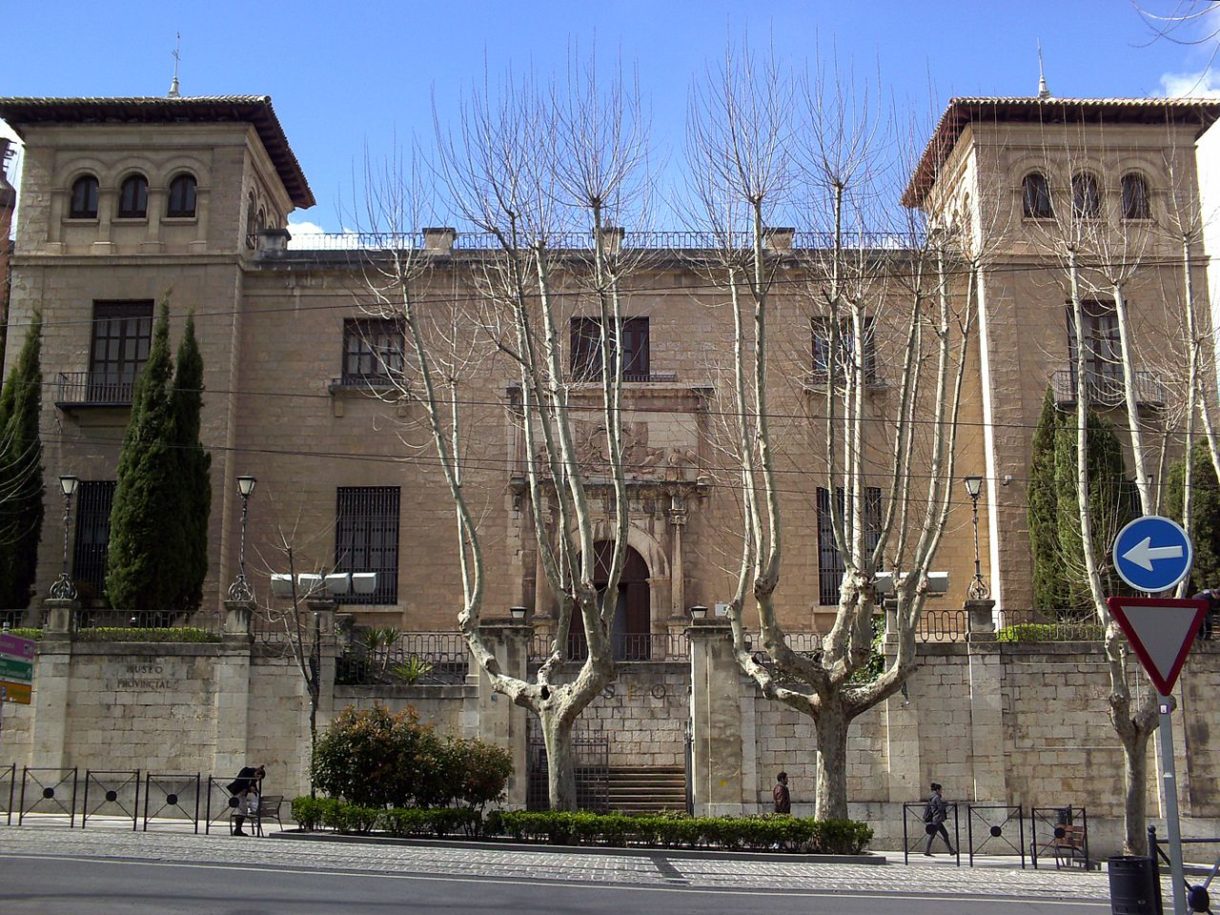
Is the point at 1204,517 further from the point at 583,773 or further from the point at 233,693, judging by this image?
the point at 233,693

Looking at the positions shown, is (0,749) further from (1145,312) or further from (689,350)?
(1145,312)

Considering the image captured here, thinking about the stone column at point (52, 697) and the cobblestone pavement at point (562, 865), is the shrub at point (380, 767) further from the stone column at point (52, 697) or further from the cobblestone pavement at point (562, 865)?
the stone column at point (52, 697)

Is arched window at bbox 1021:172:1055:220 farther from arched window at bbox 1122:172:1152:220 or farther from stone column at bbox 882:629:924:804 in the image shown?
stone column at bbox 882:629:924:804

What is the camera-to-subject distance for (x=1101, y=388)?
28.0 metres

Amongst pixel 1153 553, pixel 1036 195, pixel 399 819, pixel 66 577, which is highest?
pixel 1036 195

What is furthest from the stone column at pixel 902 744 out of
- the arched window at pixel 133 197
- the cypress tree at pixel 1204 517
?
the arched window at pixel 133 197

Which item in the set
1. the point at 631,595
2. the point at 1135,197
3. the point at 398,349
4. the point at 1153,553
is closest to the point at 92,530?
the point at 398,349

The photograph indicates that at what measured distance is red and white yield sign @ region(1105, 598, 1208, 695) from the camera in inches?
293

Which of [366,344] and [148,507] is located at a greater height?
[366,344]

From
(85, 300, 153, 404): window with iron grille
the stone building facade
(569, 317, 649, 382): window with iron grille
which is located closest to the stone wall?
the stone building facade

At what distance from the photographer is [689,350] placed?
29781mm

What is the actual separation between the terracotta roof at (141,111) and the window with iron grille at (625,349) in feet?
28.3

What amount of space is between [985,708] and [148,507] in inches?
650

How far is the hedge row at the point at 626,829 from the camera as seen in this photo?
709 inches
